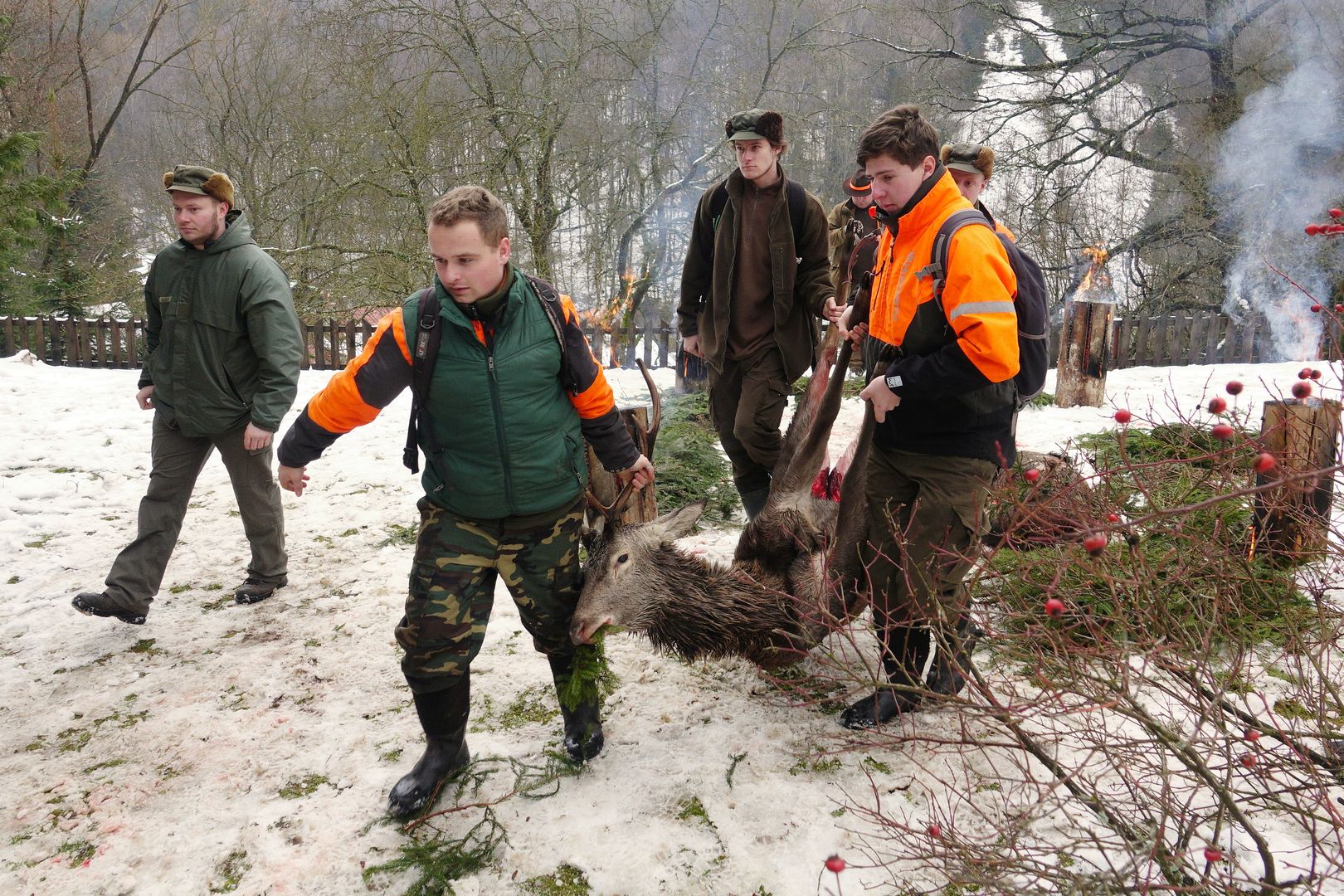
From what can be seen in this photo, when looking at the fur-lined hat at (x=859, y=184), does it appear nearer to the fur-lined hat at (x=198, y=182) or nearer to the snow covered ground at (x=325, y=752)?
the snow covered ground at (x=325, y=752)

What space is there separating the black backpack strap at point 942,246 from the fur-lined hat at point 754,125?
5.61ft

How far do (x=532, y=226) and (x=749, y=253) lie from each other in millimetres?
8407

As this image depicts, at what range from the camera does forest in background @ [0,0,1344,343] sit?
12.3 meters

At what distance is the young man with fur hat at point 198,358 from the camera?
4.16 m

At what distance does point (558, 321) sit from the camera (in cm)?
292

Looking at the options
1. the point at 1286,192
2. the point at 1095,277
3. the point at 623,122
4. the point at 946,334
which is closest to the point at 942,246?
the point at 946,334

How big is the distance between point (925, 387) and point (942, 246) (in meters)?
0.47

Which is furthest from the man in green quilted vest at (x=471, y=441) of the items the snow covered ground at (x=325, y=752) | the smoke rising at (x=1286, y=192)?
the smoke rising at (x=1286, y=192)

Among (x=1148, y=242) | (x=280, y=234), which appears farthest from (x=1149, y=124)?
(x=280, y=234)

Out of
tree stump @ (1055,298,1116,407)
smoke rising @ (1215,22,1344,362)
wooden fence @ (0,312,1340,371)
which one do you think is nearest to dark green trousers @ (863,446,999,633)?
tree stump @ (1055,298,1116,407)

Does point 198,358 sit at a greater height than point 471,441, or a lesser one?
greater

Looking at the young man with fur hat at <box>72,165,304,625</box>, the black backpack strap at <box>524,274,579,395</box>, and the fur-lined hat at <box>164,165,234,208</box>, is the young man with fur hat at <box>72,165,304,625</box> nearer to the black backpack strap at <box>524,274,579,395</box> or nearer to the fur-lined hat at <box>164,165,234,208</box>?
the fur-lined hat at <box>164,165,234,208</box>

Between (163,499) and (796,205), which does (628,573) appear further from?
(163,499)

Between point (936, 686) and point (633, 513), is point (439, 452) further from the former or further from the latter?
point (936, 686)
